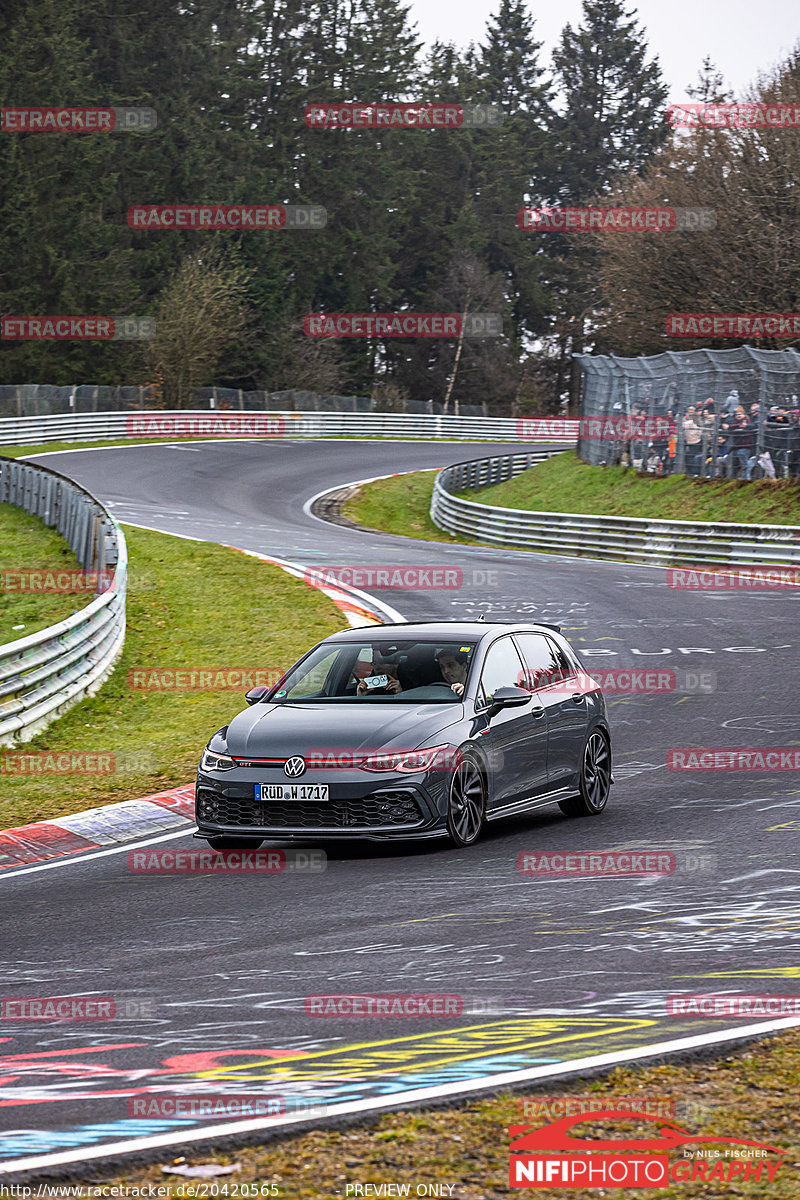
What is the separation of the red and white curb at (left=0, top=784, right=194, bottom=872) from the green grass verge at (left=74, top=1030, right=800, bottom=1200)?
6.33m

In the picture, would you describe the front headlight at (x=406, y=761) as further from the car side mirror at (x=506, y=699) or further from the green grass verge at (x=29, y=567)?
the green grass verge at (x=29, y=567)

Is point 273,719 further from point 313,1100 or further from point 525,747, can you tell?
point 313,1100

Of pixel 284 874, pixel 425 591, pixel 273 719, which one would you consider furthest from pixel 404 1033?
pixel 425 591

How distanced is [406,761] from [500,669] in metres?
1.62

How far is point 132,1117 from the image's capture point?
4688 millimetres

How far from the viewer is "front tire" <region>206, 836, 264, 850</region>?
10102 millimetres

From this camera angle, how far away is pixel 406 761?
971 cm
